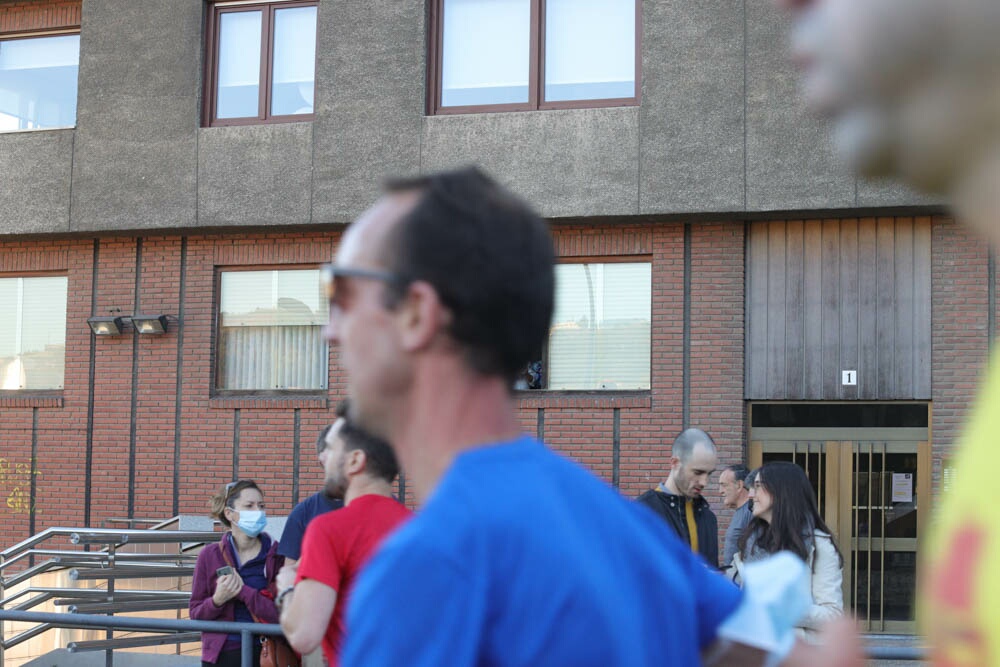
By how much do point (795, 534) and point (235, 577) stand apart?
3.10 metres

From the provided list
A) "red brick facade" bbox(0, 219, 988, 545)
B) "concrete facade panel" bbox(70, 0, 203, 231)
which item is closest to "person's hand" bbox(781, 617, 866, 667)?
"red brick facade" bbox(0, 219, 988, 545)

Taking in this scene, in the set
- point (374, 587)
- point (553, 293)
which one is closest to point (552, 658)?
point (374, 587)

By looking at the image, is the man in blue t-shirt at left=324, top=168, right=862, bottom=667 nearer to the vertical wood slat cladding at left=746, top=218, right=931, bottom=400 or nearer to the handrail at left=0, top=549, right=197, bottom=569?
the handrail at left=0, top=549, right=197, bottom=569

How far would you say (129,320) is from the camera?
596 inches

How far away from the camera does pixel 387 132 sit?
561 inches

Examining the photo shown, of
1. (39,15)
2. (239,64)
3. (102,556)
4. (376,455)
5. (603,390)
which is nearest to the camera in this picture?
(376,455)

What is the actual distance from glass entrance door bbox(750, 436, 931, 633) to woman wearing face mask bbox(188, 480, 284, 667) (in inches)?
319

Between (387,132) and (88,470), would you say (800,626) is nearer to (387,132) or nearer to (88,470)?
(387,132)

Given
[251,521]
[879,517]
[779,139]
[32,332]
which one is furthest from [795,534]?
[32,332]

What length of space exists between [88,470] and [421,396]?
1494 cm

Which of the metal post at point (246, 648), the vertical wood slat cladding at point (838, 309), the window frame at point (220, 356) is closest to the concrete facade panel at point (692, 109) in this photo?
the vertical wood slat cladding at point (838, 309)

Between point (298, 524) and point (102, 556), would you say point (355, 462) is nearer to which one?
point (298, 524)

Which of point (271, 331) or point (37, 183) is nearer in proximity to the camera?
point (271, 331)

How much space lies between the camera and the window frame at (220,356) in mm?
14797
